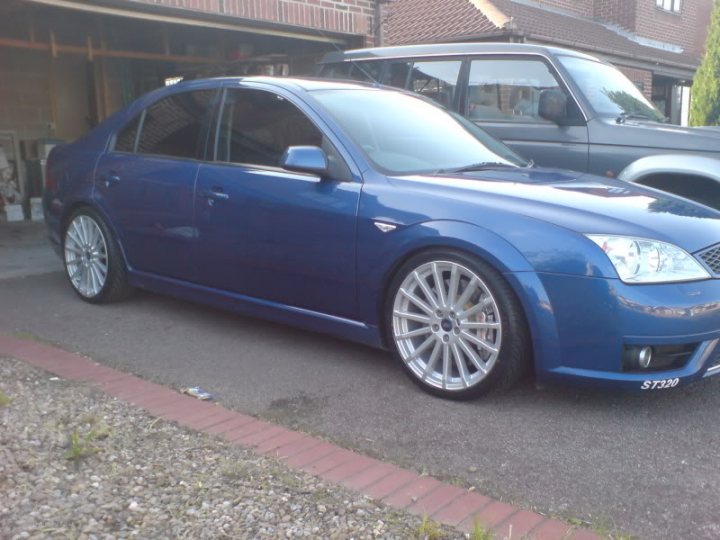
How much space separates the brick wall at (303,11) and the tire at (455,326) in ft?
14.7

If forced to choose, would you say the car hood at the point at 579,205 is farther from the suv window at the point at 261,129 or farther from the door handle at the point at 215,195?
the door handle at the point at 215,195

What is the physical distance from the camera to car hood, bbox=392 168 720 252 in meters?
3.69

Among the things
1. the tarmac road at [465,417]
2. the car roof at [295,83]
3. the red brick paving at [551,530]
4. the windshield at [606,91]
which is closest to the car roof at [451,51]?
the windshield at [606,91]

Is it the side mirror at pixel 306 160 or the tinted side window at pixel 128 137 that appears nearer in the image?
the side mirror at pixel 306 160

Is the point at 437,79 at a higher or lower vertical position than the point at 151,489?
higher

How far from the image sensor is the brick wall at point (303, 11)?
7.64 meters

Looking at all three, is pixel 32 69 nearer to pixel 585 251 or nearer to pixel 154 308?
pixel 154 308

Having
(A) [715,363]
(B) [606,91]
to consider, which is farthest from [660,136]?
(A) [715,363]

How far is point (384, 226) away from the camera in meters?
4.13

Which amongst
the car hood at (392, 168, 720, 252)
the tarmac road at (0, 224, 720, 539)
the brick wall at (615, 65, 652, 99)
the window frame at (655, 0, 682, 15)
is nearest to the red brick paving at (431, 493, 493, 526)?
the tarmac road at (0, 224, 720, 539)

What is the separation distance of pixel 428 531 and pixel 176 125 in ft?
11.6

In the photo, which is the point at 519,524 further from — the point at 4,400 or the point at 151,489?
the point at 4,400

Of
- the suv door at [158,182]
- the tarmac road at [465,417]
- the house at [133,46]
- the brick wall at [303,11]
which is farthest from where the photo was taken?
the house at [133,46]

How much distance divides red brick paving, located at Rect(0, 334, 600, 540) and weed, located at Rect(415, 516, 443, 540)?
0.09 meters
